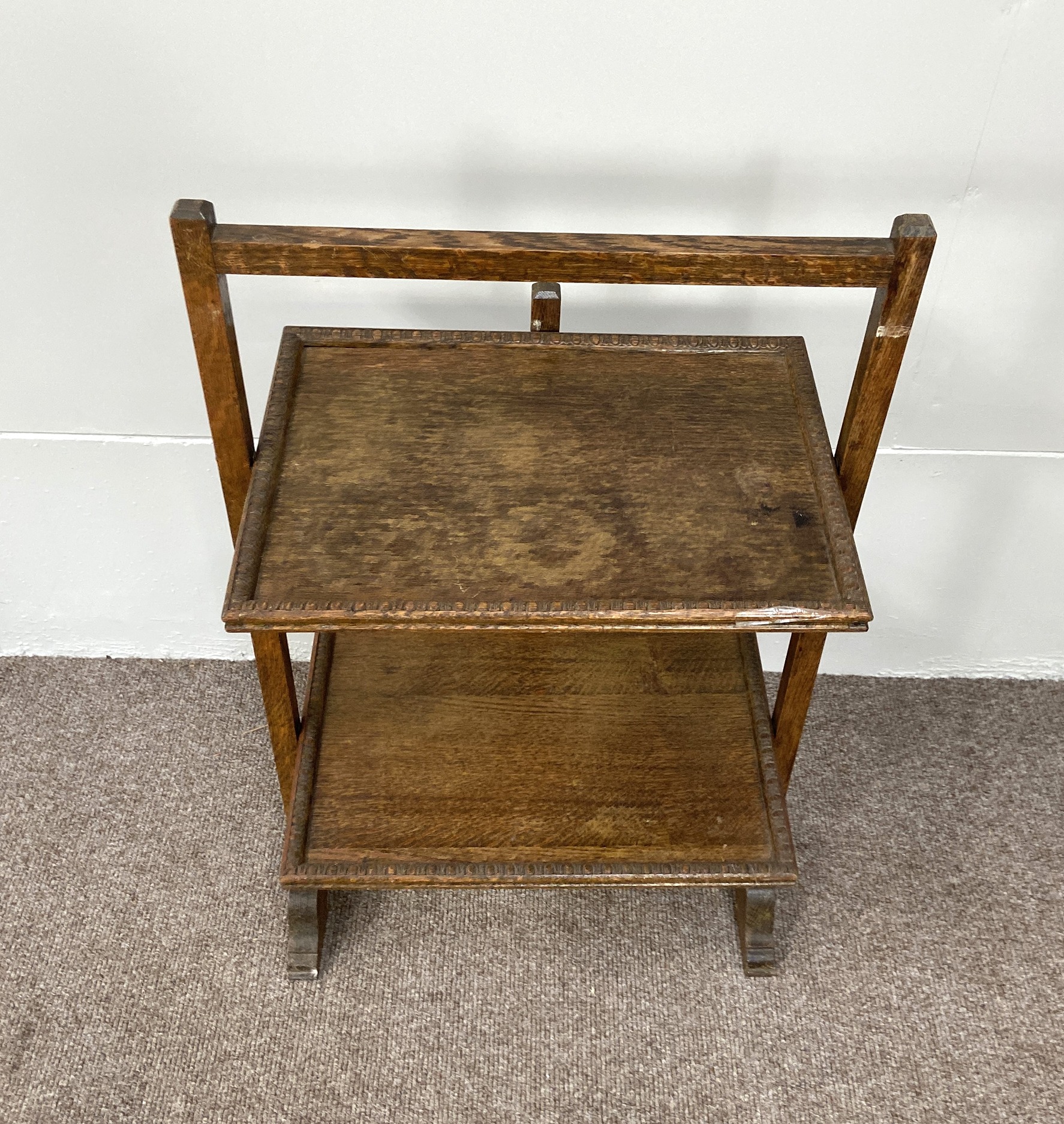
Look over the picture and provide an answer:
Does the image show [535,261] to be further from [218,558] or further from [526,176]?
[218,558]

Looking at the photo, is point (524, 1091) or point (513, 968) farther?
point (513, 968)

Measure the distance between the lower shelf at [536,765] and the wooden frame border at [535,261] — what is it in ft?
1.23

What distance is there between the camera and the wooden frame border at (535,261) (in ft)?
3.36

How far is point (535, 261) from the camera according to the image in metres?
1.04

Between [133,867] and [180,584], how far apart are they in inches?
16.8

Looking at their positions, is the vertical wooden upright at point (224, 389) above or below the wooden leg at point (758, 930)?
above

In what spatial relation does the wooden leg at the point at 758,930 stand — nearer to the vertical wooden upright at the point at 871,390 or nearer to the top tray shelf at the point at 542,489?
the vertical wooden upright at the point at 871,390

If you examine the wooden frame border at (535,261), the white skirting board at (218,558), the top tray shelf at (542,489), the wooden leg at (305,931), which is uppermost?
the wooden frame border at (535,261)

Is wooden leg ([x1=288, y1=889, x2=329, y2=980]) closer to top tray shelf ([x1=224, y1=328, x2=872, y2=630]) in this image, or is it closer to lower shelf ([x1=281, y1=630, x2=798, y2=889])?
lower shelf ([x1=281, y1=630, x2=798, y2=889])

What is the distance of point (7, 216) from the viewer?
1371 mm

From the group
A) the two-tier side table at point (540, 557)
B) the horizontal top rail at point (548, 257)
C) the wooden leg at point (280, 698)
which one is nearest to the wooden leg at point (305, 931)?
the two-tier side table at point (540, 557)

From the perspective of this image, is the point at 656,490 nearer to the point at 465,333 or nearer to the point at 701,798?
the point at 465,333

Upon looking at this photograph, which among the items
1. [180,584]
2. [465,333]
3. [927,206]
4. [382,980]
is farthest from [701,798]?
[180,584]

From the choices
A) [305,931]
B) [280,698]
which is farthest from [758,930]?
[280,698]
